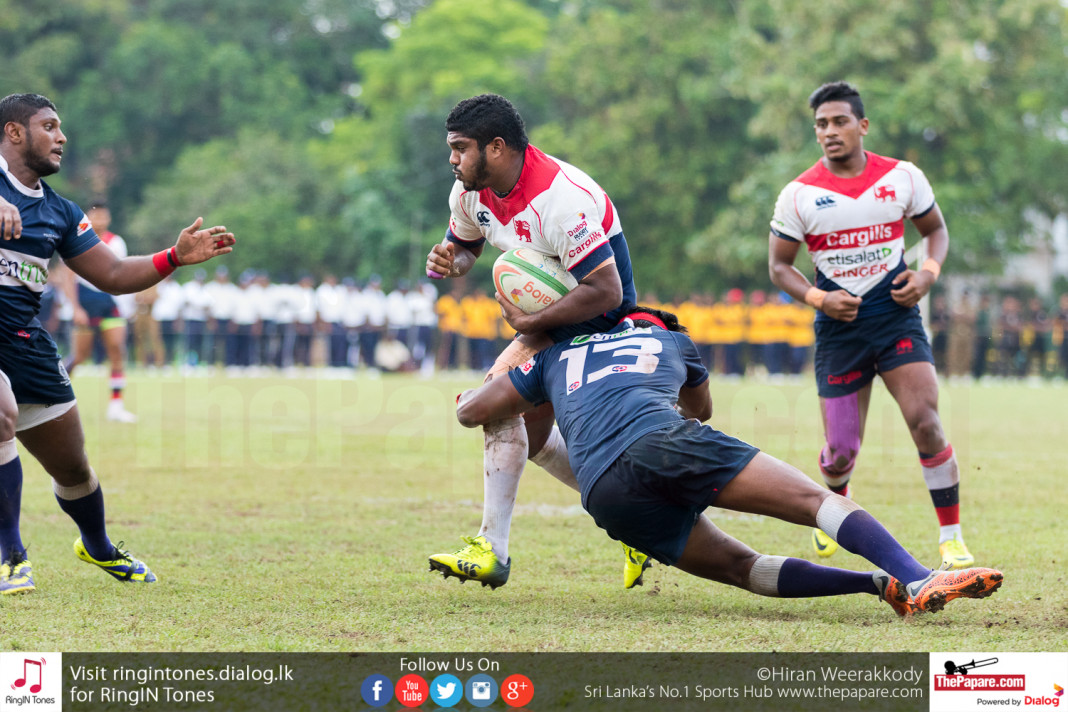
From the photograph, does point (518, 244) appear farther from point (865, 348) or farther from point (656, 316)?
point (865, 348)

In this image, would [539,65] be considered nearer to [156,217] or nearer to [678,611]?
[156,217]

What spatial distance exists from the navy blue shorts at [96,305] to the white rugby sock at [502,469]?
31.6ft

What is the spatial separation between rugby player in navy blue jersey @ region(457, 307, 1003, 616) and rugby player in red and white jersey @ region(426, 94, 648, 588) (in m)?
0.18

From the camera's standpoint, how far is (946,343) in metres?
32.2

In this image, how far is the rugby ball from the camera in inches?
223

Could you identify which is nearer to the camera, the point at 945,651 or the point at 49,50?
the point at 945,651

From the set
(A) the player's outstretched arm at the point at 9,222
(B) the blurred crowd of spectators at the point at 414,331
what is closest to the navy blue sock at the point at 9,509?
(A) the player's outstretched arm at the point at 9,222

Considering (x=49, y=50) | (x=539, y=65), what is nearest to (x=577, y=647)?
(x=539, y=65)

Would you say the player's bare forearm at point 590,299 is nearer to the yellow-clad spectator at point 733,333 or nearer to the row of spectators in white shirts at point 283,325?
the row of spectators in white shirts at point 283,325

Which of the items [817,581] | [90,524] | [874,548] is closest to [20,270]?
[90,524]

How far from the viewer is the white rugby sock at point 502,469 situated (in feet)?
18.8

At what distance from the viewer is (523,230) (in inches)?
229

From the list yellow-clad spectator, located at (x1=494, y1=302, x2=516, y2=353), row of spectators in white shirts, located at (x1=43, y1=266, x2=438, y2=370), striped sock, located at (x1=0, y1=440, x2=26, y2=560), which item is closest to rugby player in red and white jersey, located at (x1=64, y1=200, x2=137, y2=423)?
striped sock, located at (x1=0, y1=440, x2=26, y2=560)

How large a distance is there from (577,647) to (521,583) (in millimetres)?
1370
